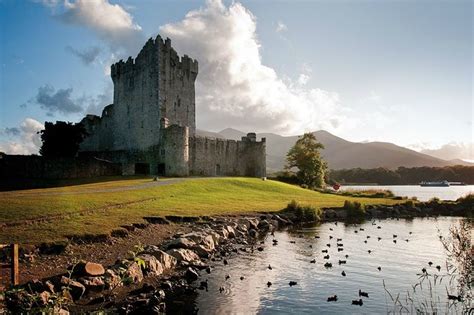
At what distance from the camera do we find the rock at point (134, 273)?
14.9 metres

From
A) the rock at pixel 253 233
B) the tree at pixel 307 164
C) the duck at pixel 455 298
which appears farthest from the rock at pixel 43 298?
the tree at pixel 307 164

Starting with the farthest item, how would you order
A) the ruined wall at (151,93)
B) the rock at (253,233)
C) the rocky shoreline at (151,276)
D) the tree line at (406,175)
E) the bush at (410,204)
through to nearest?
the tree line at (406,175)
the ruined wall at (151,93)
the bush at (410,204)
the rock at (253,233)
the rocky shoreline at (151,276)

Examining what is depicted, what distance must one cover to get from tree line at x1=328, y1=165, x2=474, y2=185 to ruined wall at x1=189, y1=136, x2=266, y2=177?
A: 111743 mm

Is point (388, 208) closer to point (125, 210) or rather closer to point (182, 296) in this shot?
point (125, 210)

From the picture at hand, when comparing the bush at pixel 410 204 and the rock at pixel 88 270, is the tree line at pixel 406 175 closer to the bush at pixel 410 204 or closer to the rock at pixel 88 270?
the bush at pixel 410 204

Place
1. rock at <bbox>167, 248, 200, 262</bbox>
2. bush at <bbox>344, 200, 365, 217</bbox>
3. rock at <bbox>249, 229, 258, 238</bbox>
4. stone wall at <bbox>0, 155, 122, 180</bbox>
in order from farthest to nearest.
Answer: stone wall at <bbox>0, 155, 122, 180</bbox>, bush at <bbox>344, 200, 365, 217</bbox>, rock at <bbox>249, 229, 258, 238</bbox>, rock at <bbox>167, 248, 200, 262</bbox>

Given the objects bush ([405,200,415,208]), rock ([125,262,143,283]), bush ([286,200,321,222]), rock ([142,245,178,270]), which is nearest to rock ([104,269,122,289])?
rock ([125,262,143,283])

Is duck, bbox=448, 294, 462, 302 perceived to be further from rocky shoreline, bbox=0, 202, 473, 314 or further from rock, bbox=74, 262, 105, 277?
rock, bbox=74, 262, 105, 277

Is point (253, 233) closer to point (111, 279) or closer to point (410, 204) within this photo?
point (111, 279)

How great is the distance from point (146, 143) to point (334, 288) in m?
49.8

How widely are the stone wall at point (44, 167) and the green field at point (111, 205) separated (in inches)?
492

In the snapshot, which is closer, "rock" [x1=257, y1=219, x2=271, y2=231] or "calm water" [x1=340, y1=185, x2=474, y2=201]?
"rock" [x1=257, y1=219, x2=271, y2=231]

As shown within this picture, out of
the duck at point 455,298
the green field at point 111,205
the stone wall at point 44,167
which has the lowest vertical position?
the duck at point 455,298

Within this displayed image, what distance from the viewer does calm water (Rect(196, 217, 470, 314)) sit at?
45.0ft
